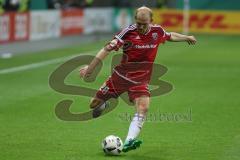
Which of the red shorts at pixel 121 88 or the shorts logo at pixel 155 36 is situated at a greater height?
the shorts logo at pixel 155 36

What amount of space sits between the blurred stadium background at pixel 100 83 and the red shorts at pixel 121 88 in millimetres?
777

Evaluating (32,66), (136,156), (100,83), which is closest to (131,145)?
(136,156)

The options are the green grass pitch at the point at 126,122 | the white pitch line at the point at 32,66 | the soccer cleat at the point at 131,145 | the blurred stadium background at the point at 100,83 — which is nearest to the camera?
the soccer cleat at the point at 131,145

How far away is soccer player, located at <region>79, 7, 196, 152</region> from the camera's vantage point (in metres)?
9.62

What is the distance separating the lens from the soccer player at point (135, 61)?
9.62 meters

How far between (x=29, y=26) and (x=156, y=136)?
2054 cm

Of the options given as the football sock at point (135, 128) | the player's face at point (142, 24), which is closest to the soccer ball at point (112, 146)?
the football sock at point (135, 128)

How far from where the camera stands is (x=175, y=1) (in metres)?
45.8

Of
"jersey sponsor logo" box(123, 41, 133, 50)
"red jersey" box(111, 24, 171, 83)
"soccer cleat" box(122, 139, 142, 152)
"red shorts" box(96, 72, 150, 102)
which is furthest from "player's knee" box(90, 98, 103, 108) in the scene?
"soccer cleat" box(122, 139, 142, 152)

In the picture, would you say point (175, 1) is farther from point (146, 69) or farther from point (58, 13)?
point (146, 69)

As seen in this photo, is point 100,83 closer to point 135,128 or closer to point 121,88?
point 121,88

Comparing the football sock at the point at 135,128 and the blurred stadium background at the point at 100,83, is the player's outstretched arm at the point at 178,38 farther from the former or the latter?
the blurred stadium background at the point at 100,83

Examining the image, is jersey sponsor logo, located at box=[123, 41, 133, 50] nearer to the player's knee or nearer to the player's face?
the player's face

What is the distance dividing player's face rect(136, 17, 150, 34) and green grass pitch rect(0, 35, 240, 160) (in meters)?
1.76
